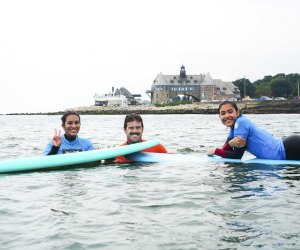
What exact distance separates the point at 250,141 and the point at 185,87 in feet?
357

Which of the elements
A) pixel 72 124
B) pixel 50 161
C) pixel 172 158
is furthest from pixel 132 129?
pixel 50 161

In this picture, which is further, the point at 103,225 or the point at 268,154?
the point at 268,154

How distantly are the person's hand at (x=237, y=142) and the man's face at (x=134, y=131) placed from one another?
171 cm

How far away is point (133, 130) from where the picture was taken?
8.17m

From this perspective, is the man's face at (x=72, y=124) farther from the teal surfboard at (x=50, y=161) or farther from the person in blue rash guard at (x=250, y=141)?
the person in blue rash guard at (x=250, y=141)

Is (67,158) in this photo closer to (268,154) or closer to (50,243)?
(268,154)

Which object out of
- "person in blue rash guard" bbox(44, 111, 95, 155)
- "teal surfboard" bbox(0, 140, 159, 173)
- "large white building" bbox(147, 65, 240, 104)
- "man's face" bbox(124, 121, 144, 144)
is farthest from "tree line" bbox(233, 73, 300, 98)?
"teal surfboard" bbox(0, 140, 159, 173)

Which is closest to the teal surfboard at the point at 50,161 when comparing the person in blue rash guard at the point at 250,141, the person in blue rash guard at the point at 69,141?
the person in blue rash guard at the point at 69,141

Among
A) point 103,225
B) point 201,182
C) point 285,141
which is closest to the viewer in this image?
point 103,225

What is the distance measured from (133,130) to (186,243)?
4.68 meters

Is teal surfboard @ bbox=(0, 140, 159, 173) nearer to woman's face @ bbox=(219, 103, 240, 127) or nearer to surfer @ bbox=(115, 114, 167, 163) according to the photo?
surfer @ bbox=(115, 114, 167, 163)

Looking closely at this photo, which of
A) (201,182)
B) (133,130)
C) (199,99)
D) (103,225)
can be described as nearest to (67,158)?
(133,130)

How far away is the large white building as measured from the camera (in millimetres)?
113375

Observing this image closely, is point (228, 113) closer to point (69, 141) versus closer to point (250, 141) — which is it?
point (250, 141)
